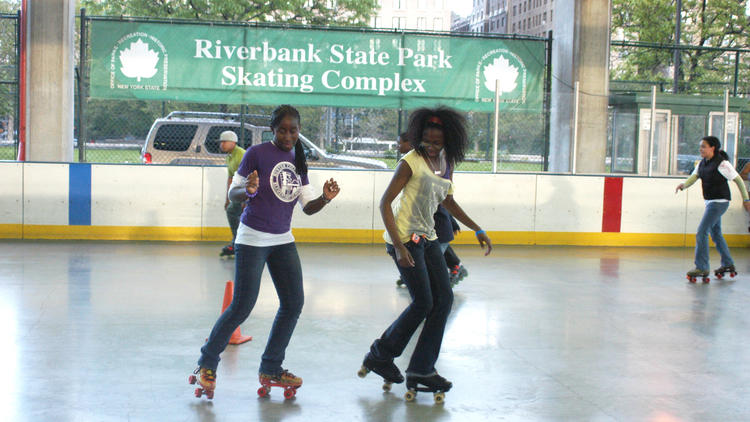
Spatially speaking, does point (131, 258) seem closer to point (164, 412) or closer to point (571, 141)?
point (164, 412)

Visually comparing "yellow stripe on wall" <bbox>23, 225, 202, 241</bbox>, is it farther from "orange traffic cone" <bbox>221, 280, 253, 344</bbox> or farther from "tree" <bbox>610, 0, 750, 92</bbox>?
"tree" <bbox>610, 0, 750, 92</bbox>

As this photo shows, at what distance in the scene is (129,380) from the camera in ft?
17.6

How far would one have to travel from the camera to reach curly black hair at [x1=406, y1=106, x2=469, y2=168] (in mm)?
5145

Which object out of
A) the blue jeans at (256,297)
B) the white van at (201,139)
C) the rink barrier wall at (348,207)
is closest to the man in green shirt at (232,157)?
the rink barrier wall at (348,207)

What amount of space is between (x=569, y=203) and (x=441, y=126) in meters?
9.80

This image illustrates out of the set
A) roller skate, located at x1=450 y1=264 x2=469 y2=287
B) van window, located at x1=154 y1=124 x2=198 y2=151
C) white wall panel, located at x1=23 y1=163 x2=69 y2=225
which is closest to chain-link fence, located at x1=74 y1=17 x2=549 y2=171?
van window, located at x1=154 y1=124 x2=198 y2=151

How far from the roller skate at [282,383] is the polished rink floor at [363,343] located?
62 mm

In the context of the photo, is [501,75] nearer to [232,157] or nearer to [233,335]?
[232,157]

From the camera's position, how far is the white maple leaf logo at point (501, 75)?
49.0 feet

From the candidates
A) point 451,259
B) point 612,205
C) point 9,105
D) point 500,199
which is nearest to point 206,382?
point 451,259

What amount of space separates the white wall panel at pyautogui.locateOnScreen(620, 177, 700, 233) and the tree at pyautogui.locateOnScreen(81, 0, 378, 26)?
21.5 m

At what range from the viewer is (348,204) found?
13914 millimetres

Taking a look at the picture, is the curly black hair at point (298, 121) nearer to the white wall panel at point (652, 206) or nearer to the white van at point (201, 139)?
the white van at point (201, 139)

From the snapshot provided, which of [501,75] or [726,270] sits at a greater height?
[501,75]
